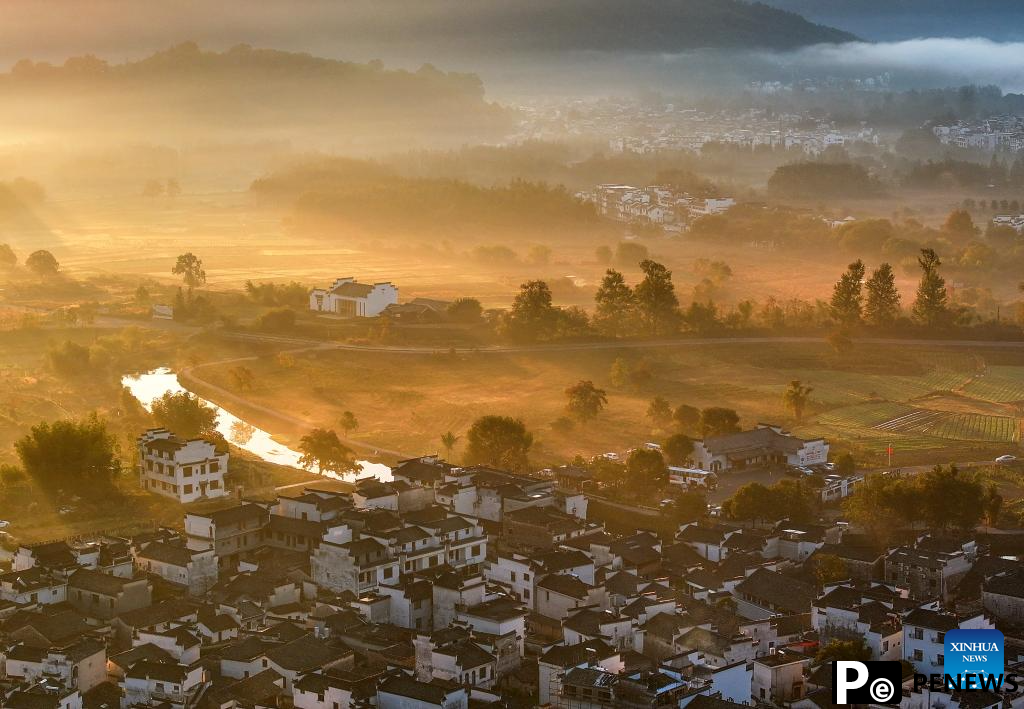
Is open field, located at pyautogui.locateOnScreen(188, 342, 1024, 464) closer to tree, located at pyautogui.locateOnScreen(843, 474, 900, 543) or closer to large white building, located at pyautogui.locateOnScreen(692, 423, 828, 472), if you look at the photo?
large white building, located at pyautogui.locateOnScreen(692, 423, 828, 472)

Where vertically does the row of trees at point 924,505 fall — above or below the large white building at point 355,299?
below

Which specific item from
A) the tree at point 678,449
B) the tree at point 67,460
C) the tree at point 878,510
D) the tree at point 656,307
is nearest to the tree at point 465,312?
the tree at point 656,307

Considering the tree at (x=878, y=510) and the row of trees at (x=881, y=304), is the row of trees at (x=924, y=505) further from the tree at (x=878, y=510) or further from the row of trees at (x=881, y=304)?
the row of trees at (x=881, y=304)

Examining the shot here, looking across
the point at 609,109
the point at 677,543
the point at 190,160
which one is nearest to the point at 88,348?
the point at 677,543

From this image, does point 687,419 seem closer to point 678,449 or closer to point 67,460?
point 678,449

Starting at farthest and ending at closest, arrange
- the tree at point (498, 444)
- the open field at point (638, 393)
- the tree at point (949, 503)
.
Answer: the open field at point (638, 393) → the tree at point (498, 444) → the tree at point (949, 503)

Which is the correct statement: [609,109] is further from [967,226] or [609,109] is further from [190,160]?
[967,226]

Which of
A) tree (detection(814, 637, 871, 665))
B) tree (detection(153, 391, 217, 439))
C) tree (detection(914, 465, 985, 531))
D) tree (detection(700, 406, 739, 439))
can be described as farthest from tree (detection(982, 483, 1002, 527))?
tree (detection(153, 391, 217, 439))
